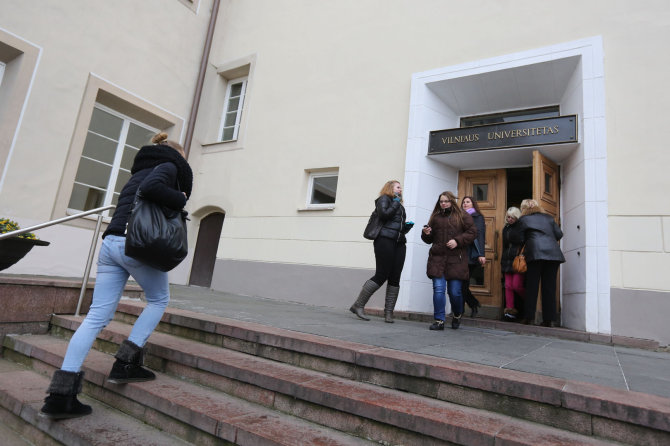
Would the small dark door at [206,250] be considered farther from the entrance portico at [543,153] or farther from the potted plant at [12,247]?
the potted plant at [12,247]

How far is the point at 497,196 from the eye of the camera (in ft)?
24.3

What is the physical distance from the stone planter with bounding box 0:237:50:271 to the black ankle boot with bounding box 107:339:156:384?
2087 mm

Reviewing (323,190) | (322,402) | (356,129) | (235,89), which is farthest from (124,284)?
(235,89)

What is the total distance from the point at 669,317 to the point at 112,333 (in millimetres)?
6310

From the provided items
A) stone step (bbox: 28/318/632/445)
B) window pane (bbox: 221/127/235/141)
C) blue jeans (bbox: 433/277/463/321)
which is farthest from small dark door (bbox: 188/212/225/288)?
stone step (bbox: 28/318/632/445)

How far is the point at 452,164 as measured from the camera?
7.63 m

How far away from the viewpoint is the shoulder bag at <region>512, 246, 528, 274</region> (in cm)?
568

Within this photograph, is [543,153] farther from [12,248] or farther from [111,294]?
[12,248]

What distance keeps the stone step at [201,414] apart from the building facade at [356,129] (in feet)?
14.7

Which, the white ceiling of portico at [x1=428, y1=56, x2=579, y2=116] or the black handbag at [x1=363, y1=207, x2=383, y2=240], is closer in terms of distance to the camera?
the black handbag at [x1=363, y1=207, x2=383, y2=240]

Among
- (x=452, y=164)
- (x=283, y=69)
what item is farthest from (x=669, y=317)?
(x=283, y=69)

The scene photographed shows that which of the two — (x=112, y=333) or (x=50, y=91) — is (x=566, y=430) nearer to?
(x=112, y=333)

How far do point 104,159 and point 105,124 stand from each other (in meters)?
0.75

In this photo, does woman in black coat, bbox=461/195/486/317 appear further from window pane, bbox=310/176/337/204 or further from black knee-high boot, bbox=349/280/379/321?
window pane, bbox=310/176/337/204
